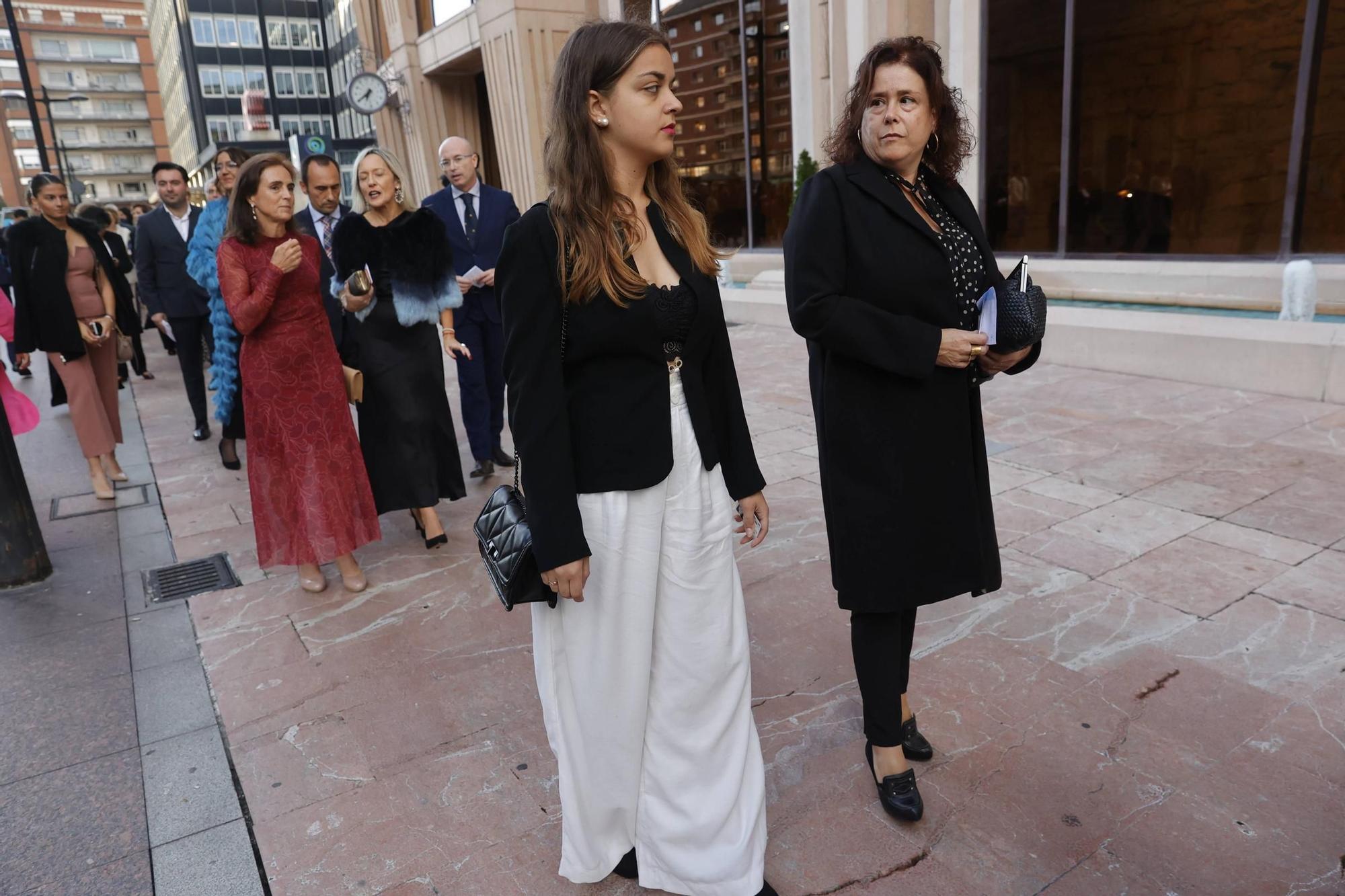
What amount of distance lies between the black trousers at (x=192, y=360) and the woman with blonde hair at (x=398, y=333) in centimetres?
353

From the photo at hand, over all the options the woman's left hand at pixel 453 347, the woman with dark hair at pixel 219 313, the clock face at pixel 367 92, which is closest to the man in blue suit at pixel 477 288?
the woman's left hand at pixel 453 347

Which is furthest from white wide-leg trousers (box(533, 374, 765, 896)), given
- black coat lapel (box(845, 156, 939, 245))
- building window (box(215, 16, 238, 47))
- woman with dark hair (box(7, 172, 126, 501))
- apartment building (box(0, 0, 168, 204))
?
apartment building (box(0, 0, 168, 204))

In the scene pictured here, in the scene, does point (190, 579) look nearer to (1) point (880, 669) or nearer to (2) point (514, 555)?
(2) point (514, 555)

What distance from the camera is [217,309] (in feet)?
16.5

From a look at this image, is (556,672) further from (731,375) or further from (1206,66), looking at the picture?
(1206,66)

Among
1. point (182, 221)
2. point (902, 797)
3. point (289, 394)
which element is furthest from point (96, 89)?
point (902, 797)

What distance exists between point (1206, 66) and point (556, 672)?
11775mm

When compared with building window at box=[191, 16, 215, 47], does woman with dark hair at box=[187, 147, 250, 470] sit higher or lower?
lower

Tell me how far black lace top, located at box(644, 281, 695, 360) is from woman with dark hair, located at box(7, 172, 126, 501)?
549cm

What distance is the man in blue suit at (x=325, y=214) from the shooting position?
4512mm

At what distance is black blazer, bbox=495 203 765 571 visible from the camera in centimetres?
180

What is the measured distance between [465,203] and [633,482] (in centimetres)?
478

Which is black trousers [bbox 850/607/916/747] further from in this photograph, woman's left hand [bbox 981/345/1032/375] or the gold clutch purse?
the gold clutch purse

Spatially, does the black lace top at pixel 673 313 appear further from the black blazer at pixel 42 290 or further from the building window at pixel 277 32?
the building window at pixel 277 32
